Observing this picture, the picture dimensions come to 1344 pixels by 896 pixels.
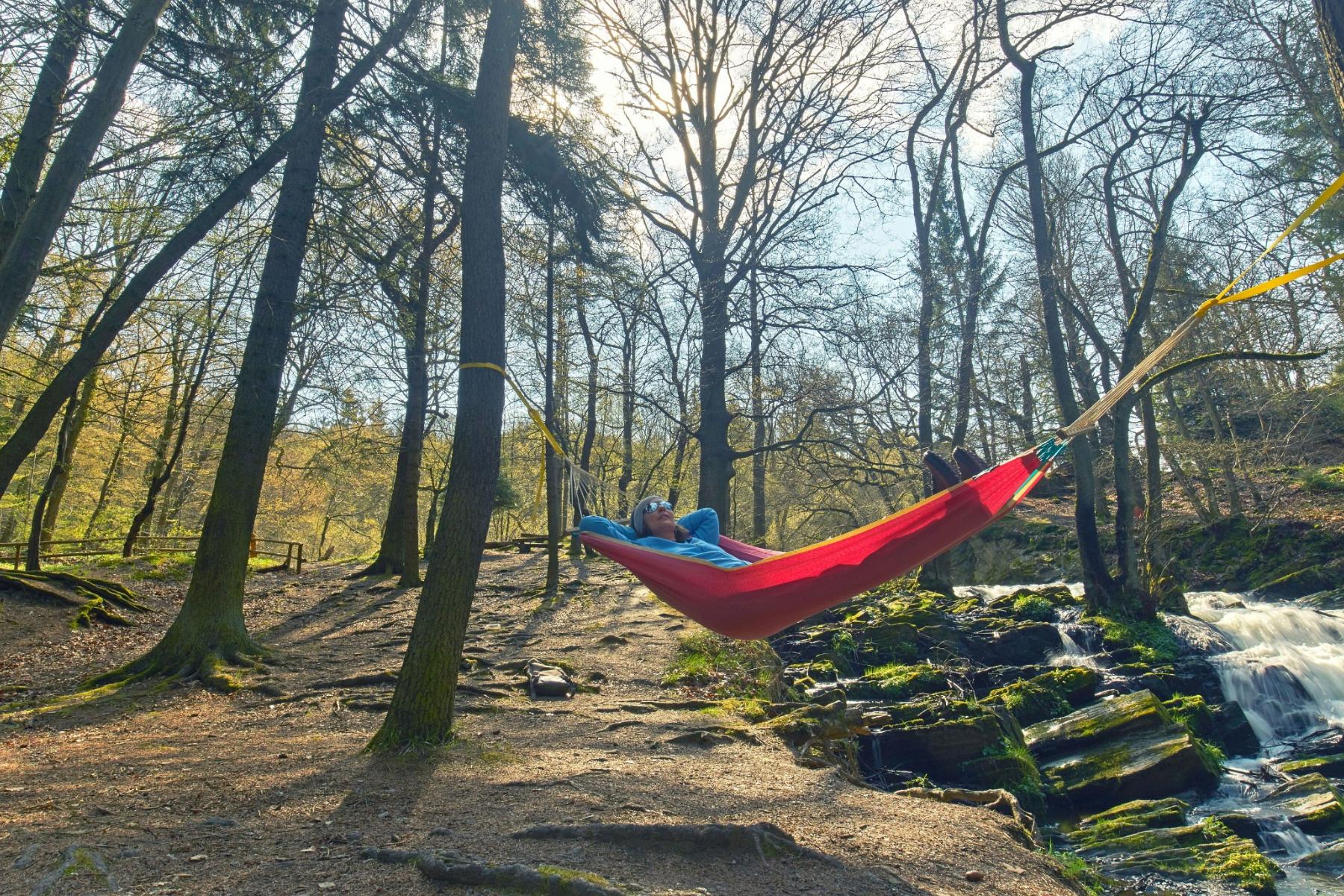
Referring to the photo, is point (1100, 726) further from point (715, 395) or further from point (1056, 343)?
point (1056, 343)

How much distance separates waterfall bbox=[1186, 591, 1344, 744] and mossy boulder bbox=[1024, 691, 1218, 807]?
1.51m

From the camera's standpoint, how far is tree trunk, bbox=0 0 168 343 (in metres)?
3.32

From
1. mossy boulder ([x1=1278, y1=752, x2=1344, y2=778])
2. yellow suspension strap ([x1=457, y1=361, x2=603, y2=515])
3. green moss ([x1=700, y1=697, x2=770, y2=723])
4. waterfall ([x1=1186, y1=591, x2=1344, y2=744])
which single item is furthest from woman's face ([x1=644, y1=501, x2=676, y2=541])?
waterfall ([x1=1186, y1=591, x2=1344, y2=744])

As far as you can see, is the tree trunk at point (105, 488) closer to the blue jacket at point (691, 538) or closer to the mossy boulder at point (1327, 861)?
the blue jacket at point (691, 538)

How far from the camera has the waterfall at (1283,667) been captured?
21.6 ft

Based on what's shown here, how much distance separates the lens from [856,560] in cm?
348

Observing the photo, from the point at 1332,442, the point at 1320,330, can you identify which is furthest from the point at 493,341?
the point at 1332,442

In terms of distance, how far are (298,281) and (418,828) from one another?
4212 mm

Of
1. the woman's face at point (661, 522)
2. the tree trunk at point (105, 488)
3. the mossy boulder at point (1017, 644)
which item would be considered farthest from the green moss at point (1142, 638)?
the tree trunk at point (105, 488)

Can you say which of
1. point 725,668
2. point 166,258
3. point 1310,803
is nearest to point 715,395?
point 725,668

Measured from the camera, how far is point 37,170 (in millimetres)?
3621

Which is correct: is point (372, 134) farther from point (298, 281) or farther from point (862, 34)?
point (862, 34)

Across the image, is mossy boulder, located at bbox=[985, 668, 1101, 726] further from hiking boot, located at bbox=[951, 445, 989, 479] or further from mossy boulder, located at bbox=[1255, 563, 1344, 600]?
mossy boulder, located at bbox=[1255, 563, 1344, 600]

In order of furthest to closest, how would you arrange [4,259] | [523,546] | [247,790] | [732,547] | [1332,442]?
[523,546], [1332,442], [732,547], [4,259], [247,790]
